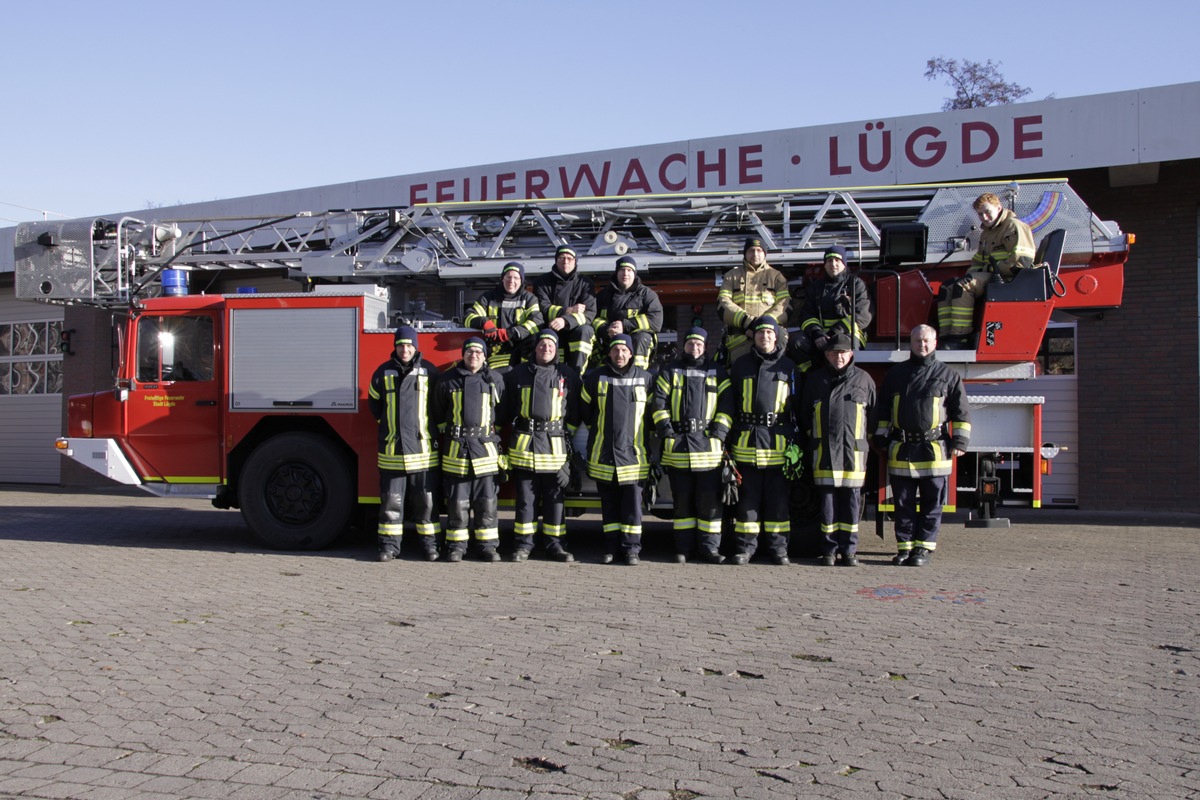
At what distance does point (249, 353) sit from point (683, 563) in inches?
167

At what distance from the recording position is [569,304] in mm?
8969

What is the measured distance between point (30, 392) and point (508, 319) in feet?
46.4

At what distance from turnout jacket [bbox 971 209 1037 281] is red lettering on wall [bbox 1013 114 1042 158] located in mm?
4422

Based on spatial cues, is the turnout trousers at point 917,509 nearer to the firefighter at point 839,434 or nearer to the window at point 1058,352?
the firefighter at point 839,434

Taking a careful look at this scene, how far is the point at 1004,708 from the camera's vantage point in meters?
4.29

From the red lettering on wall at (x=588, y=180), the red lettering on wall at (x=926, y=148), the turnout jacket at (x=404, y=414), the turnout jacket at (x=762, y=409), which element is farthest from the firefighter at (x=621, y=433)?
the red lettering on wall at (x=588, y=180)

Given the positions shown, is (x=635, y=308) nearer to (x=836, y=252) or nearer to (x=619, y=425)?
(x=619, y=425)

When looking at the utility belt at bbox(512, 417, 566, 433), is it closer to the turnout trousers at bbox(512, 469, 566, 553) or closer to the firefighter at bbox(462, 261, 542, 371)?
the turnout trousers at bbox(512, 469, 566, 553)

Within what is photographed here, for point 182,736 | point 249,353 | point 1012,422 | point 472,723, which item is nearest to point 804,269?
point 1012,422

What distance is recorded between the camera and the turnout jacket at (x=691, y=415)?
799 centimetres

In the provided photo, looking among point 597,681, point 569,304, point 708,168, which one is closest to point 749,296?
point 569,304

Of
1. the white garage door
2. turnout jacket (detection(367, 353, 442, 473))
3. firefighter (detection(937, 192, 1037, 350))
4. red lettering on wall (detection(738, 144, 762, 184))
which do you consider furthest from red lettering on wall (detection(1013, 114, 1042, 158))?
the white garage door

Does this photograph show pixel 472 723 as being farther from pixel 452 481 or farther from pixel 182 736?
pixel 452 481

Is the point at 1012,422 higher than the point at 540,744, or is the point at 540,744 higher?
the point at 1012,422
